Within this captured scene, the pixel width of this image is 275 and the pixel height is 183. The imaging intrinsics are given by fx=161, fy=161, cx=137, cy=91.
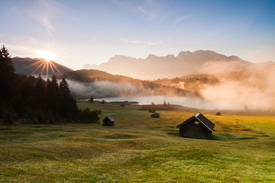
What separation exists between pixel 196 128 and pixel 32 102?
51780 mm

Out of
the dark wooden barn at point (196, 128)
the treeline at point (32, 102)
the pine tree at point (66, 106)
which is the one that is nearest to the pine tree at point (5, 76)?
the treeline at point (32, 102)

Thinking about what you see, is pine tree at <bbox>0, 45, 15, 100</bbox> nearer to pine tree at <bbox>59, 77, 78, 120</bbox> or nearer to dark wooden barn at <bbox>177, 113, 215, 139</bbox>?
pine tree at <bbox>59, 77, 78, 120</bbox>

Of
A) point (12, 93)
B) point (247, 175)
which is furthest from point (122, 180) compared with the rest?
point (12, 93)

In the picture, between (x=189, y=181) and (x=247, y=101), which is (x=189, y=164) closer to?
(x=189, y=181)

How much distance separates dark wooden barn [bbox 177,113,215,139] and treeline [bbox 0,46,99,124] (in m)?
37.3

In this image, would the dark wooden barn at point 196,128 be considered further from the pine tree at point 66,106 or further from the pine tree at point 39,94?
the pine tree at point 39,94

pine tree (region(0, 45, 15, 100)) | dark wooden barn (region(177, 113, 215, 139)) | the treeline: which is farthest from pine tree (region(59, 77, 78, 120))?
dark wooden barn (region(177, 113, 215, 139))

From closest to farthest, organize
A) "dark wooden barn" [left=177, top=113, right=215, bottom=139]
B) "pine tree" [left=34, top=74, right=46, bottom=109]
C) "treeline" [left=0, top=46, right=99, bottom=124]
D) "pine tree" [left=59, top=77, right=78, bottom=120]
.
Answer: "dark wooden barn" [left=177, top=113, right=215, bottom=139], "treeline" [left=0, top=46, right=99, bottom=124], "pine tree" [left=34, top=74, right=46, bottom=109], "pine tree" [left=59, top=77, right=78, bottom=120]

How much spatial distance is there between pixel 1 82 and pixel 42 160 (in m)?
47.0

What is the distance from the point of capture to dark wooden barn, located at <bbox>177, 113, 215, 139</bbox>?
40938mm

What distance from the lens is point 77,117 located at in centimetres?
6162

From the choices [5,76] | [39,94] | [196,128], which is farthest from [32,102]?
[196,128]

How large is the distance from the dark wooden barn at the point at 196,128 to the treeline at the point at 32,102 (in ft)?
123

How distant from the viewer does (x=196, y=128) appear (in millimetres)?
42094
